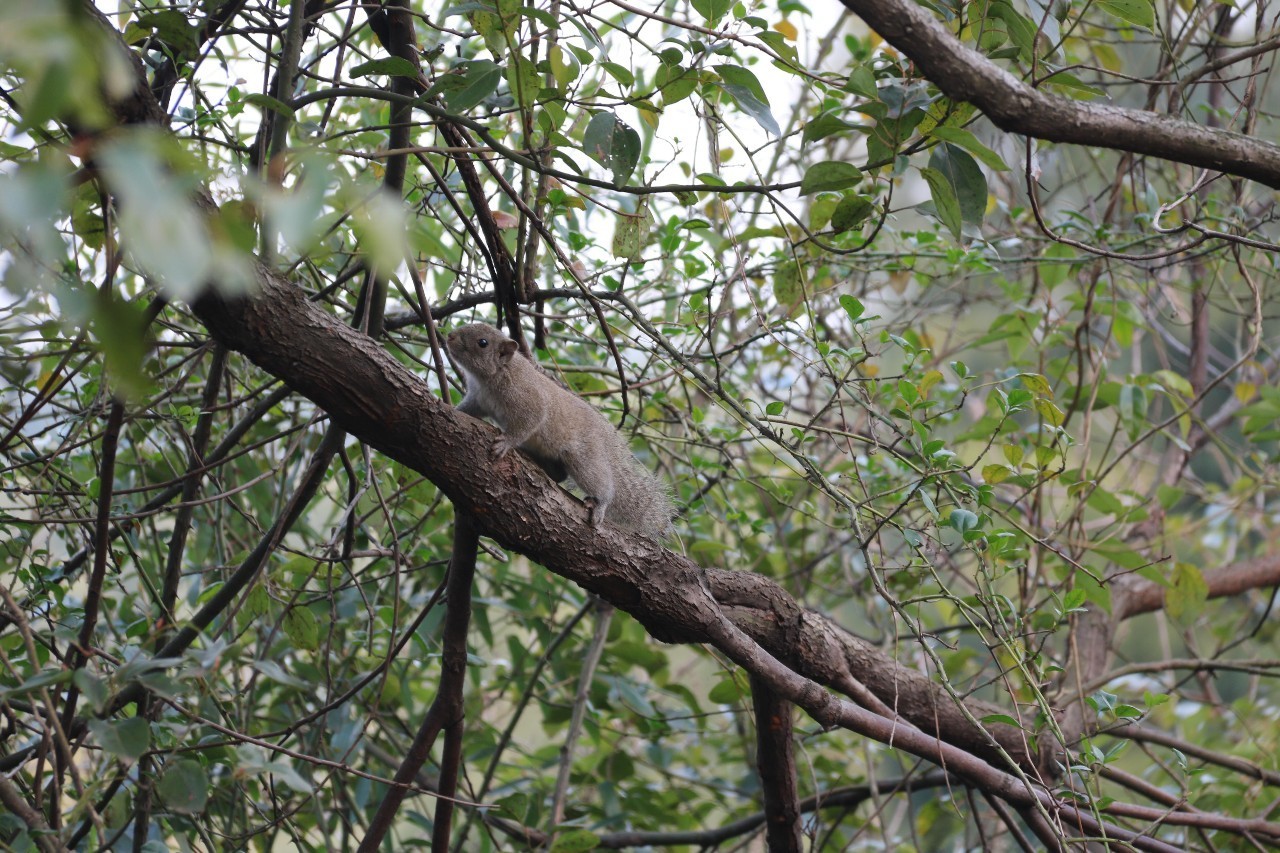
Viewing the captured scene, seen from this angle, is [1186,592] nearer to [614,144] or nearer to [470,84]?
[614,144]

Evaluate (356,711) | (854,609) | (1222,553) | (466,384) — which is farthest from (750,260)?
(854,609)

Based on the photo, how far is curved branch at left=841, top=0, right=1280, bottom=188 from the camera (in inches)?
73.4

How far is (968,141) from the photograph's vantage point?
2066mm

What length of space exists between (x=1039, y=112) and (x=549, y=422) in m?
1.78

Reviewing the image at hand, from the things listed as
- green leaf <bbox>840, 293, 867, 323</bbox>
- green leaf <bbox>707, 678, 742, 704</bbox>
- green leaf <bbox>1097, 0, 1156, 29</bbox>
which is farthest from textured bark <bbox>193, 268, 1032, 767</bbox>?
green leaf <bbox>1097, 0, 1156, 29</bbox>

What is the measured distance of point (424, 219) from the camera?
10.8ft

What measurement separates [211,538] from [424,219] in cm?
163

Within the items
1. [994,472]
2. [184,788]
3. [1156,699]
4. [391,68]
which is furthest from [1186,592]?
[184,788]

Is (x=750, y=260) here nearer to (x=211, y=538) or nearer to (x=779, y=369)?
(x=779, y=369)

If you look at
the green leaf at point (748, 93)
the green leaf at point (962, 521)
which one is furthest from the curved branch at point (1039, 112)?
the green leaf at point (962, 521)

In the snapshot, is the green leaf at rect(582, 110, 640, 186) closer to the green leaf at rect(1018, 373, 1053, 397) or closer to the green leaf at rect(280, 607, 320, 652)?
the green leaf at rect(1018, 373, 1053, 397)

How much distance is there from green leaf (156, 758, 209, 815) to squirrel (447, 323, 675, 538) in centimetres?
160

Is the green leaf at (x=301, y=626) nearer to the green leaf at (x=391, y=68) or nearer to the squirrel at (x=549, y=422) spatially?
the squirrel at (x=549, y=422)

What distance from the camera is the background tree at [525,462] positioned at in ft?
5.68
